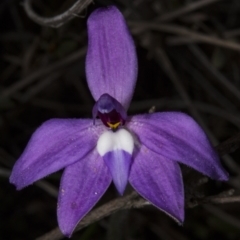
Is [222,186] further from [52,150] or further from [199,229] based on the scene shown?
[52,150]

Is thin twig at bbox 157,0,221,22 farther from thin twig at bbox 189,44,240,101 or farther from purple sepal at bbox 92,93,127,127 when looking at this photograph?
purple sepal at bbox 92,93,127,127

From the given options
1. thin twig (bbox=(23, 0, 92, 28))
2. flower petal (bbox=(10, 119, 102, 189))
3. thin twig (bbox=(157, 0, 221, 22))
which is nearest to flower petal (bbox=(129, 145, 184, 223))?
flower petal (bbox=(10, 119, 102, 189))

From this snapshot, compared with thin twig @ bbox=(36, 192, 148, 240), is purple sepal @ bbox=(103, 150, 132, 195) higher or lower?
higher

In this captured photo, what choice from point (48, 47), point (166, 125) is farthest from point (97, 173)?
point (48, 47)

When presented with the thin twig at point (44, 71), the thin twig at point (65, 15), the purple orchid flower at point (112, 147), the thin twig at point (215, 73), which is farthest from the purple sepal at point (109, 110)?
the thin twig at point (215, 73)

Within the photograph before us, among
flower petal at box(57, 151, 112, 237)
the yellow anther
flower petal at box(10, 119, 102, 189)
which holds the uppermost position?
flower petal at box(10, 119, 102, 189)

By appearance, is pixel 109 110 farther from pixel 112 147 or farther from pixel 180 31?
pixel 180 31
